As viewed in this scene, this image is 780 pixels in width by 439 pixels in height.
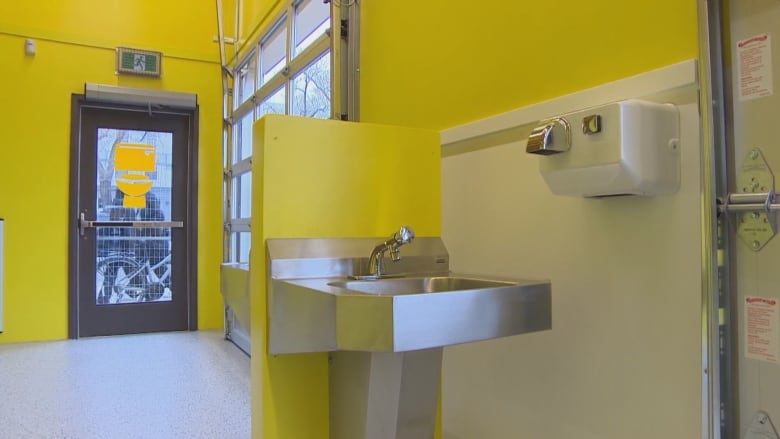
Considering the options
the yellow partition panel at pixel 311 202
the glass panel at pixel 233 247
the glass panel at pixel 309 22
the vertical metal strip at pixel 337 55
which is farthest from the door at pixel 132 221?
the yellow partition panel at pixel 311 202

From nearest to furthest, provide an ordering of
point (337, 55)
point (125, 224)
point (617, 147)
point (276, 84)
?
point (617, 147), point (337, 55), point (276, 84), point (125, 224)

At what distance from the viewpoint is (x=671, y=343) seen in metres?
1.21

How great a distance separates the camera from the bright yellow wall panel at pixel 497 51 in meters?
1.29

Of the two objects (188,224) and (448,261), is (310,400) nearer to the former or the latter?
(448,261)

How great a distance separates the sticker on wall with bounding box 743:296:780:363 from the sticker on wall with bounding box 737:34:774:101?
1.30ft

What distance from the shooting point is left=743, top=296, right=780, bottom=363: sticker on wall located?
3.36 feet

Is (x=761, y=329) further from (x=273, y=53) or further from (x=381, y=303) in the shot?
(x=273, y=53)

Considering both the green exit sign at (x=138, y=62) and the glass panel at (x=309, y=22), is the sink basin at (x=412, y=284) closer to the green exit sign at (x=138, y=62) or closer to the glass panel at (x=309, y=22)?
the glass panel at (x=309, y=22)

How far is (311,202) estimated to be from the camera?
1.63m

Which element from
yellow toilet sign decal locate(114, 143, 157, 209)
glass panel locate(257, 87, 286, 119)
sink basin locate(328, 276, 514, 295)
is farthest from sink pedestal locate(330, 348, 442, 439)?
yellow toilet sign decal locate(114, 143, 157, 209)

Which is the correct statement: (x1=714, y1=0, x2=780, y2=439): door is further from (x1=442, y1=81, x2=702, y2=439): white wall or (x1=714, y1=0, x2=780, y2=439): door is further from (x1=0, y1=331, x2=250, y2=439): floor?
(x1=0, y1=331, x2=250, y2=439): floor

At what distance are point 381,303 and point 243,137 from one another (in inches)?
155

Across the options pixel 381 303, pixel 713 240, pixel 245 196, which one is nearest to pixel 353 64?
pixel 381 303

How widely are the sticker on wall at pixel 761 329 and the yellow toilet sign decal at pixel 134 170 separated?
4.77 meters
